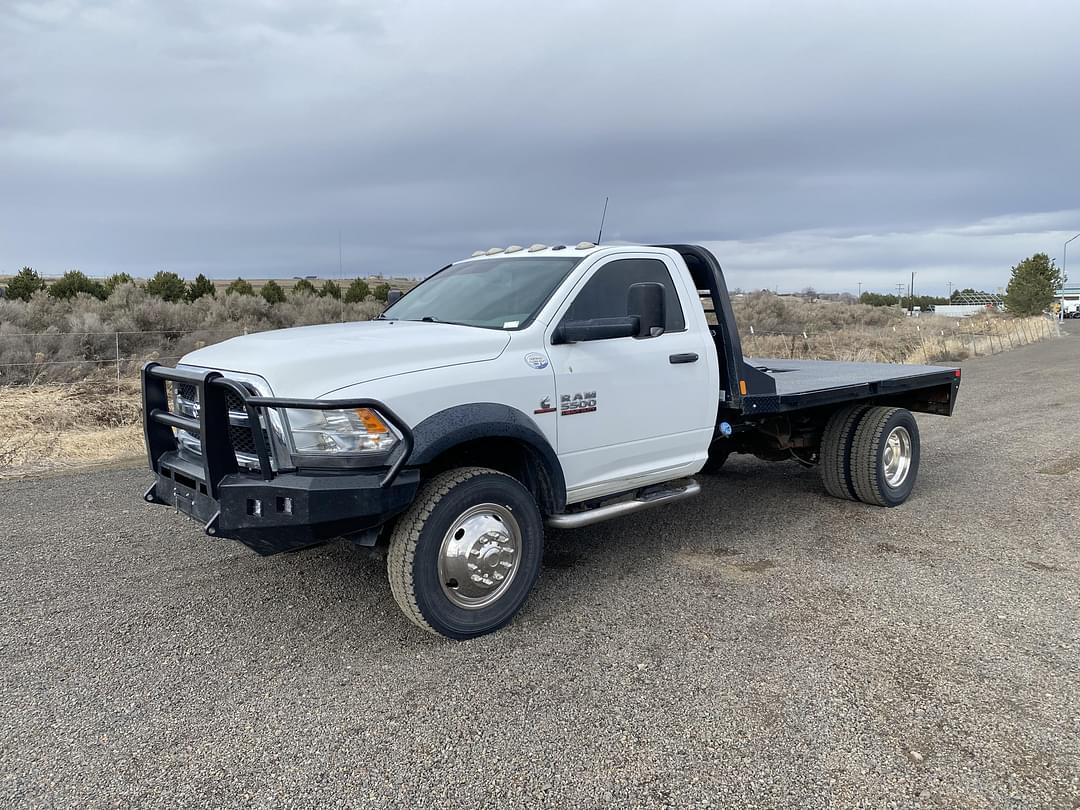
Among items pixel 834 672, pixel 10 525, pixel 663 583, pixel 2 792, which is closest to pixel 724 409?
pixel 663 583

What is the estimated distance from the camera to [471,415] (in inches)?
152

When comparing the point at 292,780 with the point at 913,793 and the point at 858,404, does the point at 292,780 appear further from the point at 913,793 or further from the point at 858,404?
the point at 858,404

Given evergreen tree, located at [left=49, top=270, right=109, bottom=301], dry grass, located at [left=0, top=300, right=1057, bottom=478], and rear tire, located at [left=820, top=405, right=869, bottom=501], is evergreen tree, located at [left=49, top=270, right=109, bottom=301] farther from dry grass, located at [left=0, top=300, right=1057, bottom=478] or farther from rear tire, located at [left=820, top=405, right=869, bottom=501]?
rear tire, located at [left=820, top=405, right=869, bottom=501]

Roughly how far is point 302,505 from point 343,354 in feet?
2.51

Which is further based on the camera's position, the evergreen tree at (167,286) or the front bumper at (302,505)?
the evergreen tree at (167,286)

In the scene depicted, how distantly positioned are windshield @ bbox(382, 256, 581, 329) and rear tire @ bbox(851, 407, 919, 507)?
3.10 meters

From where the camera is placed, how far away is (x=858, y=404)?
6.66 metres

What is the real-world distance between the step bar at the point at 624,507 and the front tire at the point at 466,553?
25cm

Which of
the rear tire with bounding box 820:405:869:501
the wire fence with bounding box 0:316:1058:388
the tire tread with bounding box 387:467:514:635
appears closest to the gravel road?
the tire tread with bounding box 387:467:514:635

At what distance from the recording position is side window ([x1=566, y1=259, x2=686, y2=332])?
4.64 meters

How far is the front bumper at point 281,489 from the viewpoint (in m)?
3.46

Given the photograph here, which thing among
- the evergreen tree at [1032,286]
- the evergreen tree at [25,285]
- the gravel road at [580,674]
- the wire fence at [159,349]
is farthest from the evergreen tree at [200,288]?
the evergreen tree at [1032,286]

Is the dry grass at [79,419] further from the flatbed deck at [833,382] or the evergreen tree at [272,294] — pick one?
the evergreen tree at [272,294]

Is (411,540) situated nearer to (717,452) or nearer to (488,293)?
(488,293)
